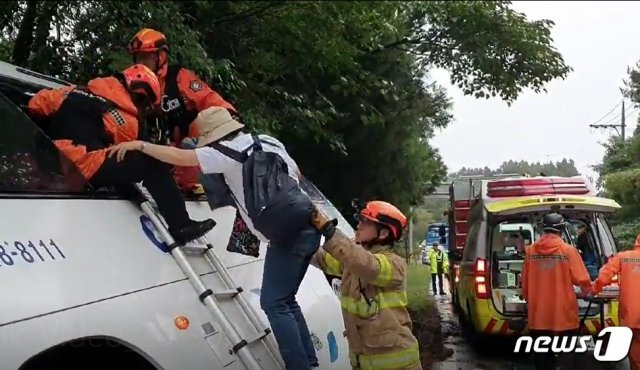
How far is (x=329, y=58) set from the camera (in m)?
9.11

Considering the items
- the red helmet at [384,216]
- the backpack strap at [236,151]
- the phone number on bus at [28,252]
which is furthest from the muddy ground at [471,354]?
the phone number on bus at [28,252]

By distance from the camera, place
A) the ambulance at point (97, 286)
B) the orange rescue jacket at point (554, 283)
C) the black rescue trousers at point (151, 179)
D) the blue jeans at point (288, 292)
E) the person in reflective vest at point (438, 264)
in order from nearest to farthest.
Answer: the ambulance at point (97, 286)
the black rescue trousers at point (151, 179)
the blue jeans at point (288, 292)
the orange rescue jacket at point (554, 283)
the person in reflective vest at point (438, 264)

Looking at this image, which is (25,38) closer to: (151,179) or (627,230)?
(151,179)

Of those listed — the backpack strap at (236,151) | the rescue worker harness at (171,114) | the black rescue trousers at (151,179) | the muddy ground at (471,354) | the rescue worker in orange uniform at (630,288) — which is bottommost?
the muddy ground at (471,354)

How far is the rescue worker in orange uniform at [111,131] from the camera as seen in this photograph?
3365 millimetres

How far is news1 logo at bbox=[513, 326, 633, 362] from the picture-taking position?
20.2 feet

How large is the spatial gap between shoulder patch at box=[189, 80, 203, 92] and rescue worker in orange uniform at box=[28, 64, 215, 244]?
0.61 m

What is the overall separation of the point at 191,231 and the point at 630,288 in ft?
13.1

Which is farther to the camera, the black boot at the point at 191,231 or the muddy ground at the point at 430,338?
the muddy ground at the point at 430,338

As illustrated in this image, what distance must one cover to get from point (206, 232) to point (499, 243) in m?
6.76

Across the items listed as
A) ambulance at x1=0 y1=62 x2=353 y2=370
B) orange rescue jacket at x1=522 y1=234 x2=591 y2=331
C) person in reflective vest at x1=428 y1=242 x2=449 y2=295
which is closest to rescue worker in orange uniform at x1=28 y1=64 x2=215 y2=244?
ambulance at x1=0 y1=62 x2=353 y2=370

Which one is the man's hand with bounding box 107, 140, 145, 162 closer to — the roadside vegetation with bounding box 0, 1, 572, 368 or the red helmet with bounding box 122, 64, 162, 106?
the red helmet with bounding box 122, 64, 162, 106

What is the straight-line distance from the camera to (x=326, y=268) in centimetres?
398

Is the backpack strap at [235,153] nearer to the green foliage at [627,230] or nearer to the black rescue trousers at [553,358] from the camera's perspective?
the black rescue trousers at [553,358]
